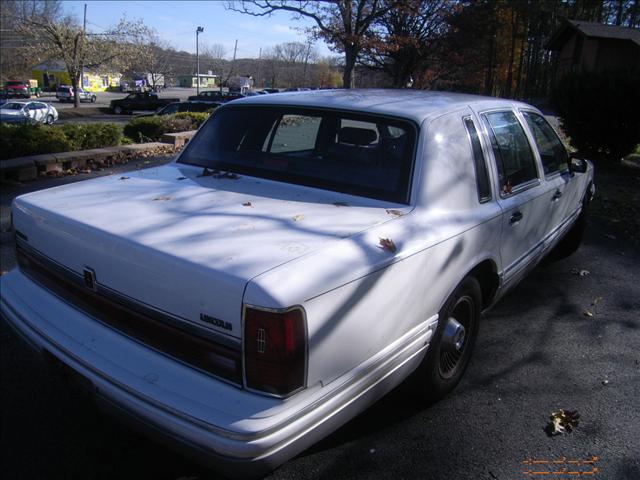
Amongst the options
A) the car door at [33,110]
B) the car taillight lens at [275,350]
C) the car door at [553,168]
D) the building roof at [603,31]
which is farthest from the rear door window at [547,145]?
the building roof at [603,31]

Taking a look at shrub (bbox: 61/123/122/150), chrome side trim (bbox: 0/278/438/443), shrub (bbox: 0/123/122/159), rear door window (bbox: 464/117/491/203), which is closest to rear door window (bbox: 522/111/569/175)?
rear door window (bbox: 464/117/491/203)

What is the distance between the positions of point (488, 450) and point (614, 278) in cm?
332

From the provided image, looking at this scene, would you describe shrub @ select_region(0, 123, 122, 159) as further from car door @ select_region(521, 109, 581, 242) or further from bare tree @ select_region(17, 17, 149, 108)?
bare tree @ select_region(17, 17, 149, 108)

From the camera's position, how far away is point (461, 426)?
2896 mm

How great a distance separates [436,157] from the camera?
2828 mm

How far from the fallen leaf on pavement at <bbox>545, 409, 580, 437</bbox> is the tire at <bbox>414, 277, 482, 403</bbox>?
0.55 m

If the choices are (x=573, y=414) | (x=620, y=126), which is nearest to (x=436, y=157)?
(x=573, y=414)

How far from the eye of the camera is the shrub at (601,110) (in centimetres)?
1119

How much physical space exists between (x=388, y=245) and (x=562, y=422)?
5.19 ft

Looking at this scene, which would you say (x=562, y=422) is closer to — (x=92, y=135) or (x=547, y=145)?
(x=547, y=145)

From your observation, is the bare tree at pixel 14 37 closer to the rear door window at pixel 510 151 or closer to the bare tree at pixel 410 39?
the bare tree at pixel 410 39

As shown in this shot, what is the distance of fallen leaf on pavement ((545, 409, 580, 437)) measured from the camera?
2.86 m

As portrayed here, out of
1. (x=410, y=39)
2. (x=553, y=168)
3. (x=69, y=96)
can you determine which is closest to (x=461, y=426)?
(x=553, y=168)

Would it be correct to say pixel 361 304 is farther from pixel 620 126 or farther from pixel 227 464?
pixel 620 126
